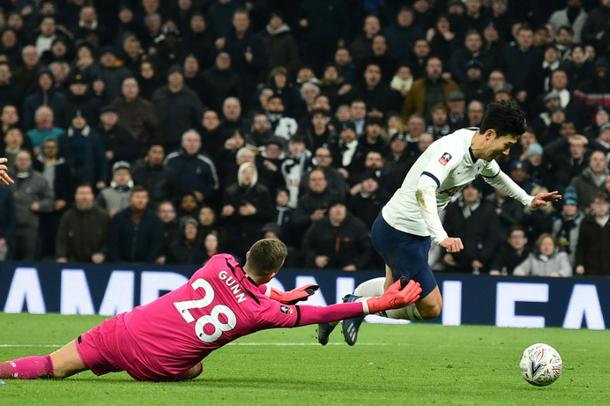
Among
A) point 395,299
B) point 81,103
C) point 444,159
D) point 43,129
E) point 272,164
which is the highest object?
point 81,103

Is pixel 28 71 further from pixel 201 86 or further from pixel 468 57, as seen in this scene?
pixel 468 57

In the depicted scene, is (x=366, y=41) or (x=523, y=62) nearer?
(x=523, y=62)

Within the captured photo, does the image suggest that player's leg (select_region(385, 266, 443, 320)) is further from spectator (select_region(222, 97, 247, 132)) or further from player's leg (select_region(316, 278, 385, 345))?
spectator (select_region(222, 97, 247, 132))

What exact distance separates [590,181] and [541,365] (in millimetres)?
9166

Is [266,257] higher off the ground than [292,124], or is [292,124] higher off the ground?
[292,124]

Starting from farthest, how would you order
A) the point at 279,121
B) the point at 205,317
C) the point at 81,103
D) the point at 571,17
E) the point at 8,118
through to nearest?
1. the point at 571,17
2. the point at 81,103
3. the point at 8,118
4. the point at 279,121
5. the point at 205,317

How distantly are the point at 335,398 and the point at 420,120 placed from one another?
10878 millimetres

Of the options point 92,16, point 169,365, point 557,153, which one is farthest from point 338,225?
point 169,365

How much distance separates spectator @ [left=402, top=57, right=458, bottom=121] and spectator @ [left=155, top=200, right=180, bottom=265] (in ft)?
13.4

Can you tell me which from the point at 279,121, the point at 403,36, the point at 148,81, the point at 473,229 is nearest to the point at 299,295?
the point at 473,229

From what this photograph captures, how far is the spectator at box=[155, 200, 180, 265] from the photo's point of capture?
19.4 metres

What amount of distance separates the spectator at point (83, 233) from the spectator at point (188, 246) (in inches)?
40.4

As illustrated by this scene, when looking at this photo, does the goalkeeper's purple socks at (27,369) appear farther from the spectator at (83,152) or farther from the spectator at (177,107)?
the spectator at (177,107)

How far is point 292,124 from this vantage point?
20.6 metres
